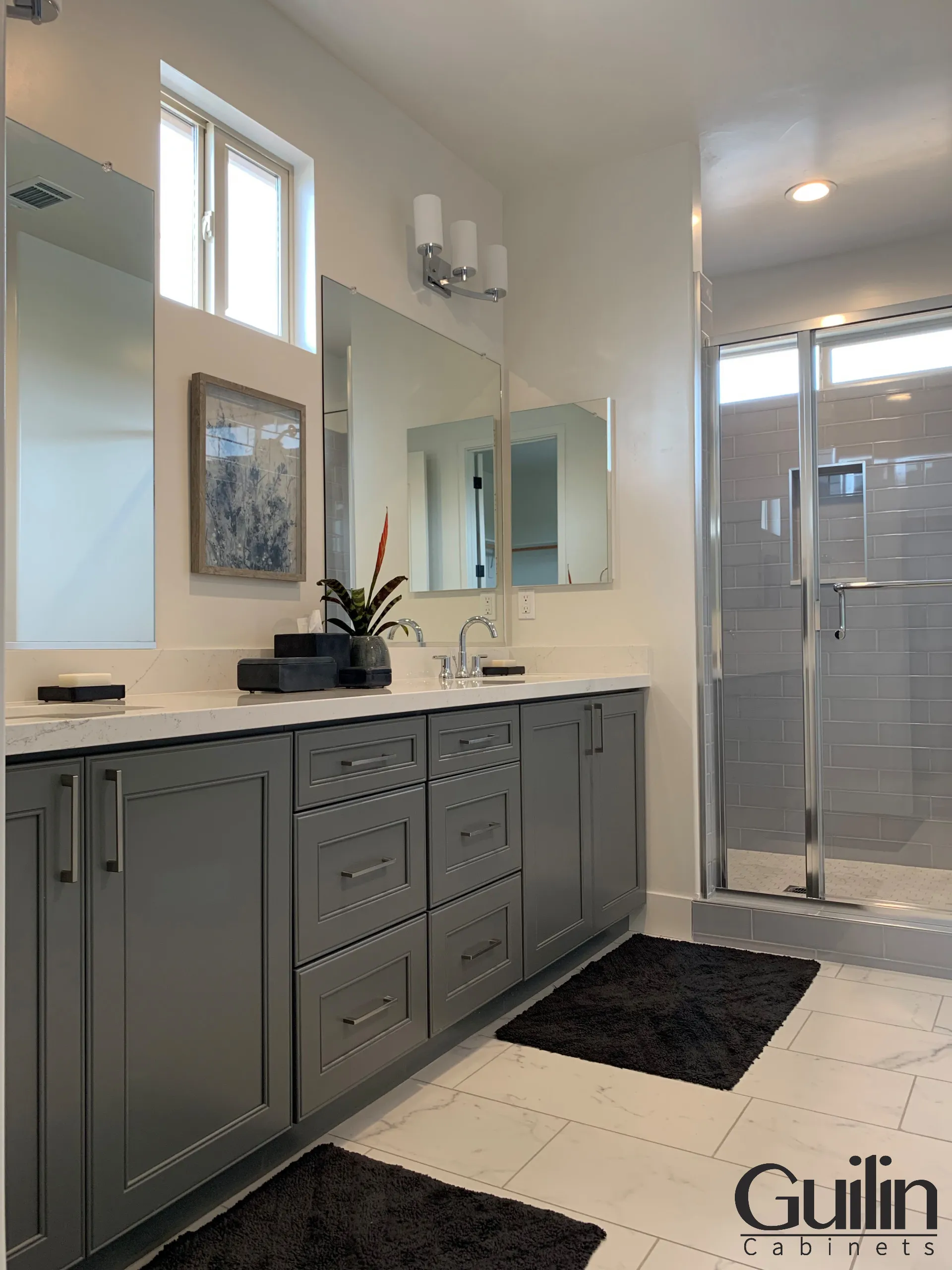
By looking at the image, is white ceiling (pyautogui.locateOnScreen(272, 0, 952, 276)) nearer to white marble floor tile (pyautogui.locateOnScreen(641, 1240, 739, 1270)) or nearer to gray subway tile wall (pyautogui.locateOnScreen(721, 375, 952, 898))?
gray subway tile wall (pyautogui.locateOnScreen(721, 375, 952, 898))

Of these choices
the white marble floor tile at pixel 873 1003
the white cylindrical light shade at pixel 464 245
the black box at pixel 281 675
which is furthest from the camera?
the white cylindrical light shade at pixel 464 245

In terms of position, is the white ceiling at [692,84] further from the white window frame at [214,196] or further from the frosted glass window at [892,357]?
the frosted glass window at [892,357]

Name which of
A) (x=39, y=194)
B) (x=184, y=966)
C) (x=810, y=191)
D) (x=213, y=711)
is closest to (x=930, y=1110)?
(x=184, y=966)

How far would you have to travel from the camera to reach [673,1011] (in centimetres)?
258

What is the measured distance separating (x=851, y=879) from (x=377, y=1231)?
2.14 metres

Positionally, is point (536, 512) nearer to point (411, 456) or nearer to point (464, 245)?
point (411, 456)

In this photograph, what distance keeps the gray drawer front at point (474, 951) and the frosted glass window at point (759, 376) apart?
1869 mm

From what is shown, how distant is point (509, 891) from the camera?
8.11 feet

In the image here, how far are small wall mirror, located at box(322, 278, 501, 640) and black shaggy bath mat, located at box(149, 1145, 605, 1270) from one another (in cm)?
160

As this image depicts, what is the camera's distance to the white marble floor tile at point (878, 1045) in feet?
7.40

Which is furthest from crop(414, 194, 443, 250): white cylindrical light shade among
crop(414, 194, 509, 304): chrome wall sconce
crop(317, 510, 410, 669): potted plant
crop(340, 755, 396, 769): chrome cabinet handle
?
crop(340, 755, 396, 769): chrome cabinet handle

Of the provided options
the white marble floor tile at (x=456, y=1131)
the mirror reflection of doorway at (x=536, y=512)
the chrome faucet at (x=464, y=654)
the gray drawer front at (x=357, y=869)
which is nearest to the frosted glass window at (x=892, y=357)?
the mirror reflection of doorway at (x=536, y=512)

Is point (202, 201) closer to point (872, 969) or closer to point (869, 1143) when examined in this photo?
point (869, 1143)

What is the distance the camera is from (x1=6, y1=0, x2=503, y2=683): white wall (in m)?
2.06
